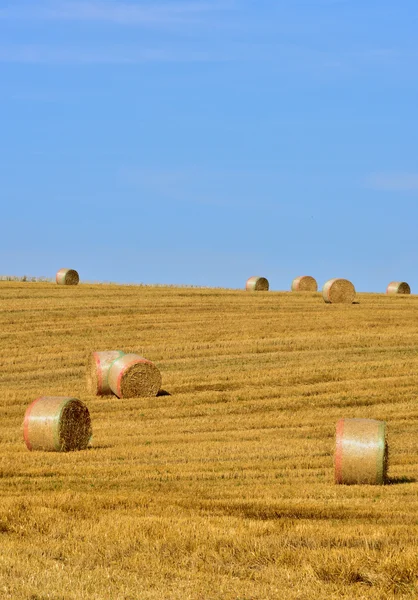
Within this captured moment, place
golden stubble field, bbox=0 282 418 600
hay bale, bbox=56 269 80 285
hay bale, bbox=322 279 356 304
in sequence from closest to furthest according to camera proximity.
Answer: golden stubble field, bbox=0 282 418 600, hay bale, bbox=322 279 356 304, hay bale, bbox=56 269 80 285

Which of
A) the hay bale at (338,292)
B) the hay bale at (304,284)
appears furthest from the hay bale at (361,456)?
the hay bale at (304,284)

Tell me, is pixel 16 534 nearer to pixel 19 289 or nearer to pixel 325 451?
pixel 325 451

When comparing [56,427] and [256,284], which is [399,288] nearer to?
[256,284]

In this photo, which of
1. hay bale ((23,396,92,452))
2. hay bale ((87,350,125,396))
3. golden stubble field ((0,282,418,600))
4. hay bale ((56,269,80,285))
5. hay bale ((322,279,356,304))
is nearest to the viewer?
golden stubble field ((0,282,418,600))

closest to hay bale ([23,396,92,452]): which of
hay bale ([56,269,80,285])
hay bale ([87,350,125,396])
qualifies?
hay bale ([87,350,125,396])

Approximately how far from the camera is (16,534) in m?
11.2

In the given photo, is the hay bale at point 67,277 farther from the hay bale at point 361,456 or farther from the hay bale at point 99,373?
the hay bale at point 361,456

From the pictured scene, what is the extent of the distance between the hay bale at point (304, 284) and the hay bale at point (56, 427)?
31.1 m

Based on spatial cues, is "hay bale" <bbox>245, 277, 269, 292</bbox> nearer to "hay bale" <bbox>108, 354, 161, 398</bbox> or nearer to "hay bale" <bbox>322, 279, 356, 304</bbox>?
"hay bale" <bbox>322, 279, 356, 304</bbox>

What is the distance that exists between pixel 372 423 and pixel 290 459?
6.83 ft

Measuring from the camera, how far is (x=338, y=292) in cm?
4381

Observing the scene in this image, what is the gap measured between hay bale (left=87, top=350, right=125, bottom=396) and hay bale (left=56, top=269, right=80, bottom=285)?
73.9 ft

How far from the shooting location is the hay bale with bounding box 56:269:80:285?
166ft

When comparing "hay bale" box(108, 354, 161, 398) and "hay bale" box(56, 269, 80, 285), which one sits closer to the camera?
"hay bale" box(108, 354, 161, 398)
